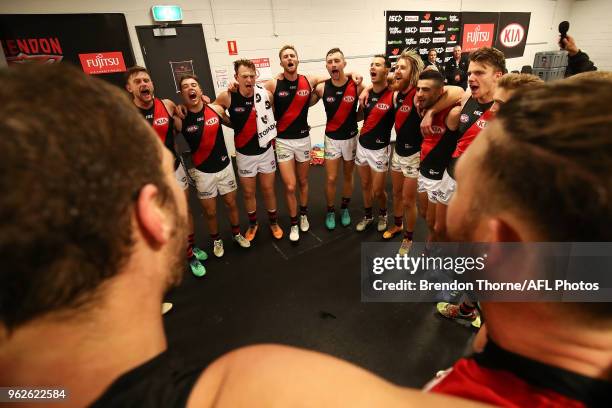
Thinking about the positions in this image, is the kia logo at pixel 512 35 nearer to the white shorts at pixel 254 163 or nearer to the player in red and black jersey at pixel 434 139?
the player in red and black jersey at pixel 434 139

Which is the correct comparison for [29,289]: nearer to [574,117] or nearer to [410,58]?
[574,117]

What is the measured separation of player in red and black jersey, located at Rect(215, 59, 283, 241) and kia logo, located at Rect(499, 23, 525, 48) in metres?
7.34

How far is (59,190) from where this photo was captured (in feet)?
1.32

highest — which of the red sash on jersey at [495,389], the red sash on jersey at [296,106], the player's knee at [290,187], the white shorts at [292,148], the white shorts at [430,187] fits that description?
the red sash on jersey at [296,106]

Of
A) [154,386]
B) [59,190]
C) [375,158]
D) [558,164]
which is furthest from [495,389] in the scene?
[375,158]

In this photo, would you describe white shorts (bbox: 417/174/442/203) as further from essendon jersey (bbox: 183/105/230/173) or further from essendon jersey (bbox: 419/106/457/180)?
essendon jersey (bbox: 183/105/230/173)

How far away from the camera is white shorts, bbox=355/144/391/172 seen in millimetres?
2995

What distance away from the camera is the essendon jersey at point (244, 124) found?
2945 millimetres

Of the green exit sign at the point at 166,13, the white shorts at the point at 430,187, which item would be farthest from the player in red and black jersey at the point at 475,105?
the green exit sign at the point at 166,13

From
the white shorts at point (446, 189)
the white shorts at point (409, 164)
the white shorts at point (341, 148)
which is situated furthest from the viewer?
the white shorts at point (341, 148)

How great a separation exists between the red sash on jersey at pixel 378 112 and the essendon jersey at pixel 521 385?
259cm

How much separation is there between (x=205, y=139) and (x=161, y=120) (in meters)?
0.38

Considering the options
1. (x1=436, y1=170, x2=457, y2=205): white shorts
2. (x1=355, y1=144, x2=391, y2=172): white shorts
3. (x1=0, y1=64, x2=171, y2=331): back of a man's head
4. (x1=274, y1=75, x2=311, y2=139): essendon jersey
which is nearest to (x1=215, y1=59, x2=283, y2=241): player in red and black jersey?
(x1=274, y1=75, x2=311, y2=139): essendon jersey

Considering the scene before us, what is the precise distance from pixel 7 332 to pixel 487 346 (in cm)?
84
